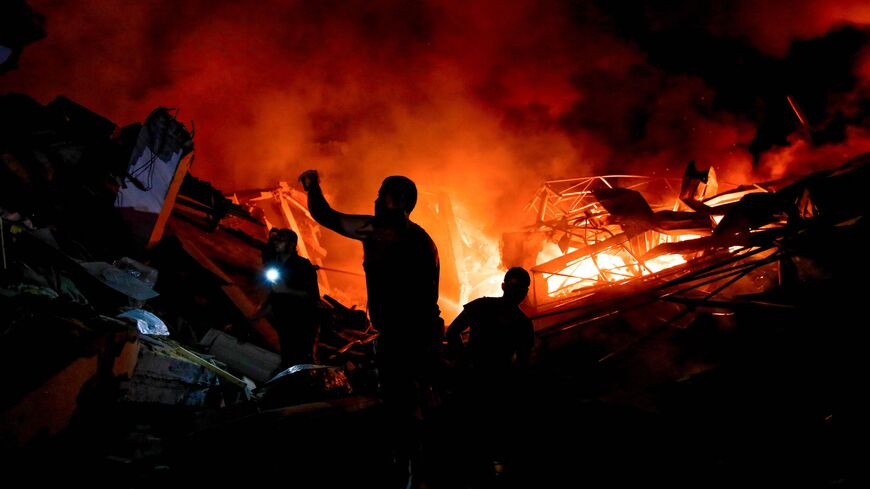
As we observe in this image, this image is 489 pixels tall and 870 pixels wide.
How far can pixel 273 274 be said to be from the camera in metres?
5.40

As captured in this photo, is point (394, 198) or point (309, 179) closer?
point (394, 198)

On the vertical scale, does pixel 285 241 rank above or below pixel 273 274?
above

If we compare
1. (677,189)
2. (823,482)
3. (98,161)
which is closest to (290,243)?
(98,161)

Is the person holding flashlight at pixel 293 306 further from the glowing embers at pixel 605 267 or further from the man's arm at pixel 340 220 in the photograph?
the glowing embers at pixel 605 267

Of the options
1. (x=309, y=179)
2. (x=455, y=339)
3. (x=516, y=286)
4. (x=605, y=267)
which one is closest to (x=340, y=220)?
(x=309, y=179)

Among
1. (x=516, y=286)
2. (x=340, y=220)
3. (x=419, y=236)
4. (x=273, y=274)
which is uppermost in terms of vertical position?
(x=273, y=274)

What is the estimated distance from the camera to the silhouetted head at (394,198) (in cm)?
284

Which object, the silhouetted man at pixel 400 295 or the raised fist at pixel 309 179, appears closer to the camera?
the silhouetted man at pixel 400 295

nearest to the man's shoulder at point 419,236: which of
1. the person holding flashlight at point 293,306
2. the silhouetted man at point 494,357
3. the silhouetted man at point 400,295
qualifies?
the silhouetted man at point 400,295

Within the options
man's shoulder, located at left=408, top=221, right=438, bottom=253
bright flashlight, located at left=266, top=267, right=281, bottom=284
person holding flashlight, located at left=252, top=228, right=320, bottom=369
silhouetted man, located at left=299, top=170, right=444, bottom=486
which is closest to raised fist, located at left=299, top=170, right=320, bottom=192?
silhouetted man, located at left=299, top=170, right=444, bottom=486

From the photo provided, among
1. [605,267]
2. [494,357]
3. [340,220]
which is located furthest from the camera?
[605,267]

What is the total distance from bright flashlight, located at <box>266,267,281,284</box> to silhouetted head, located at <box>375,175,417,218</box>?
10.3 ft

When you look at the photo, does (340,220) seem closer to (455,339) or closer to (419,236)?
(419,236)

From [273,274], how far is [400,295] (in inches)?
136
